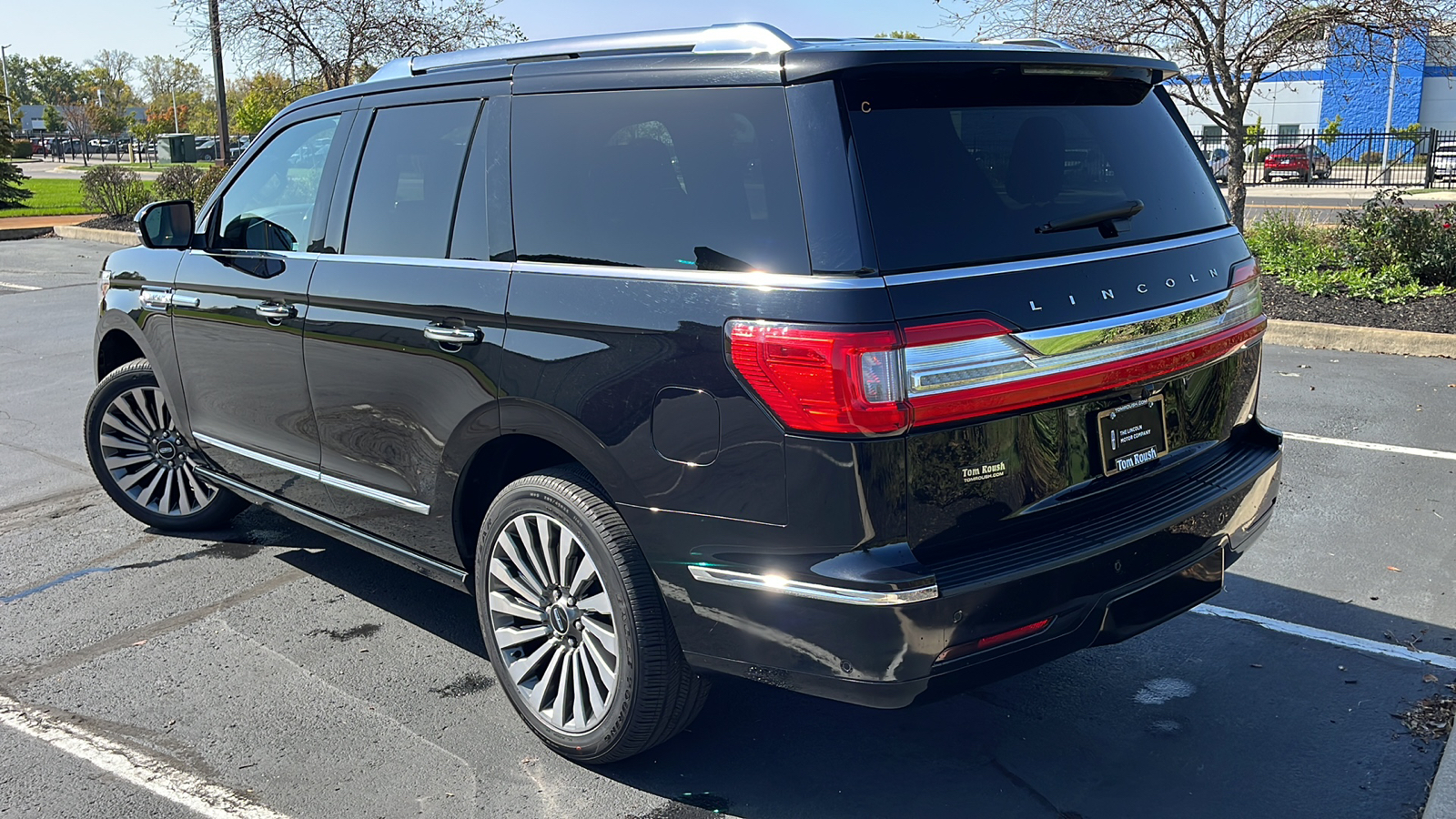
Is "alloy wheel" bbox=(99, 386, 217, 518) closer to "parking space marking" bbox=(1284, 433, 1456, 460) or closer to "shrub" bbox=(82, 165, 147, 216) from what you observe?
"parking space marking" bbox=(1284, 433, 1456, 460)

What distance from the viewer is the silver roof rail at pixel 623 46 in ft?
9.60

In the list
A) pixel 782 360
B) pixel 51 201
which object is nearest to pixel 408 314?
pixel 782 360

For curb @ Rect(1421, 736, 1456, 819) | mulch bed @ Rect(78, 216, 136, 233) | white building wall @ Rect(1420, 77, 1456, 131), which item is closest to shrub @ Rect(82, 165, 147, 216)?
mulch bed @ Rect(78, 216, 136, 233)

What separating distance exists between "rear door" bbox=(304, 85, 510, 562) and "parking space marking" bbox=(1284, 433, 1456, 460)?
5.32 m

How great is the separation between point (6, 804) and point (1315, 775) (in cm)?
367

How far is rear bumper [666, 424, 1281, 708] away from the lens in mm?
2691

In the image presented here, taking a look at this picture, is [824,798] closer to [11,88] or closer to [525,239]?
[525,239]

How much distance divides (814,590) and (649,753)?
Answer: 109 centimetres

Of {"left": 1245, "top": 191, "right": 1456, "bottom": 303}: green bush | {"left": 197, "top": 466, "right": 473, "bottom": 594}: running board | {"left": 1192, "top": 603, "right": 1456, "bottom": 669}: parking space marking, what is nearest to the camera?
{"left": 197, "top": 466, "right": 473, "bottom": 594}: running board

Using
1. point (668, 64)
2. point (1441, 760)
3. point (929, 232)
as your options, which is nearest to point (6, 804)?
point (668, 64)

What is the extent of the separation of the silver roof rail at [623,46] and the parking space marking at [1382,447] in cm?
521

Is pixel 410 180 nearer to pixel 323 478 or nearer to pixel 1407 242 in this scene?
pixel 323 478

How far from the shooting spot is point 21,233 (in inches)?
862

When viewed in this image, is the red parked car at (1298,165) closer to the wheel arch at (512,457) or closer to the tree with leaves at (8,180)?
the tree with leaves at (8,180)
